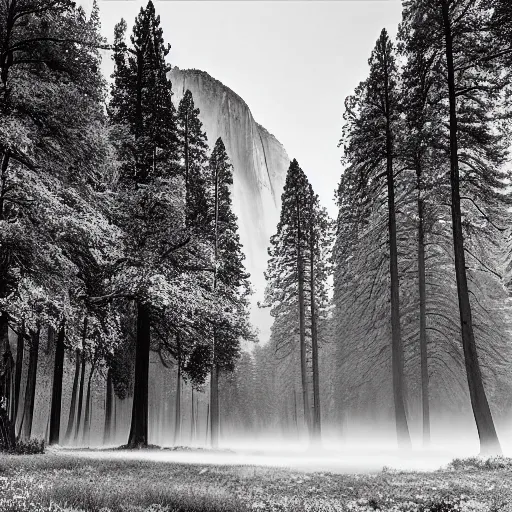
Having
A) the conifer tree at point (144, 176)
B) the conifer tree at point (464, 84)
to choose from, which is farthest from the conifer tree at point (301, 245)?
the conifer tree at point (464, 84)

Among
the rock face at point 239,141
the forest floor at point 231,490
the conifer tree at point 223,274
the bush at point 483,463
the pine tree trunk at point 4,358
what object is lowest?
the bush at point 483,463

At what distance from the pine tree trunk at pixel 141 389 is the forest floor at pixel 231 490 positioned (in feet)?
29.6

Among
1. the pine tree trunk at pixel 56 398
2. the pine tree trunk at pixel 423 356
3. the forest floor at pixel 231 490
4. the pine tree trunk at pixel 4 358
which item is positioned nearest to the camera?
the forest floor at pixel 231 490

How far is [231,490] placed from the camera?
7484 mm

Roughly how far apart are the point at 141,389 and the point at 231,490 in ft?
40.8

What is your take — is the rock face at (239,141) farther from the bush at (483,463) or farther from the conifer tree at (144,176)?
the bush at (483,463)

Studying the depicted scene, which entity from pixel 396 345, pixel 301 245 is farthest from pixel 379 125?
pixel 301 245

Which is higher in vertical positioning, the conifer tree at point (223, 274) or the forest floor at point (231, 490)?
the conifer tree at point (223, 274)

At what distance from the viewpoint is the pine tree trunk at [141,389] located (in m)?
18.9

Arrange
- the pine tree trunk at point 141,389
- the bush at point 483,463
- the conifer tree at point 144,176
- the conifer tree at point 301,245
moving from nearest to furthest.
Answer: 1. the bush at point 483,463
2. the conifer tree at point 144,176
3. the pine tree trunk at point 141,389
4. the conifer tree at point 301,245

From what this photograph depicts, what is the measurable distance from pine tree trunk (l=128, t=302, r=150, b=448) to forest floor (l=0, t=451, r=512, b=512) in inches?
355

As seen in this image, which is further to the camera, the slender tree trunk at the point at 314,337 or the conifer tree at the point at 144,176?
the slender tree trunk at the point at 314,337

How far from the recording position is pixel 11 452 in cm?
1244

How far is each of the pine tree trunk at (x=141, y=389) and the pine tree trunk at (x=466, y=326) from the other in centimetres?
1110
